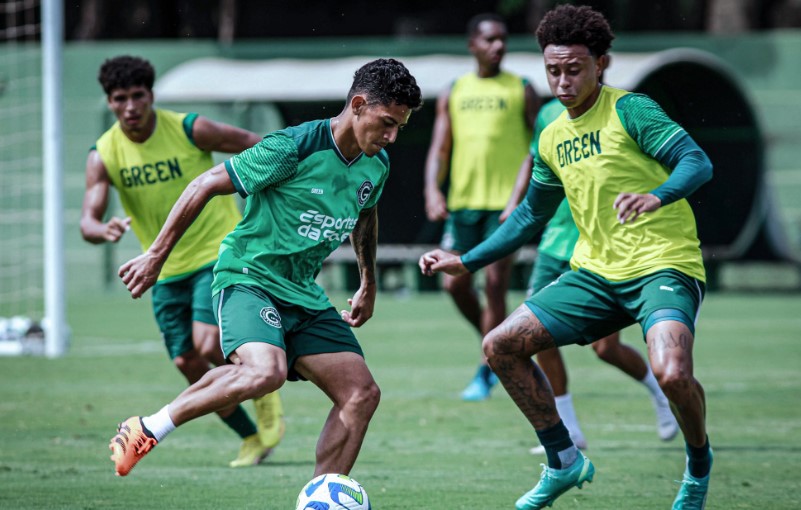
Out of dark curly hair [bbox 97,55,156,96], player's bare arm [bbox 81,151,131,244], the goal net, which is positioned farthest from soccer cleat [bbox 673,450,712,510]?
the goal net

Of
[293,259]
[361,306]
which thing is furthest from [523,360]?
[293,259]

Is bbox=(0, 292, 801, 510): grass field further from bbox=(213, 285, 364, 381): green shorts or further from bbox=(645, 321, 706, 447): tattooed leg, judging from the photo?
bbox=(213, 285, 364, 381): green shorts

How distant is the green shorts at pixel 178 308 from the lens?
8.05 m

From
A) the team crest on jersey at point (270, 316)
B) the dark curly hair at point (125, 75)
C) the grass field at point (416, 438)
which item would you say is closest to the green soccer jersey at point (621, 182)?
the grass field at point (416, 438)

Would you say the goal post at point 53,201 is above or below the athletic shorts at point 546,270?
below

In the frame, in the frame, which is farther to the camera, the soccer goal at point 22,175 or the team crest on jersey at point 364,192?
the soccer goal at point 22,175

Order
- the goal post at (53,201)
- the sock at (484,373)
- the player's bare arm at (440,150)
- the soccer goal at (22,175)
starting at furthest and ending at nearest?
the soccer goal at (22,175), the goal post at (53,201), the player's bare arm at (440,150), the sock at (484,373)

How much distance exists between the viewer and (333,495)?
5523mm

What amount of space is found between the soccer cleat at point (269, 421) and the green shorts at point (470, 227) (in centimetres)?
301

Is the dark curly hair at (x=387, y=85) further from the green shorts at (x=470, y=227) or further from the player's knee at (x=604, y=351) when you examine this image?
the green shorts at (x=470, y=227)

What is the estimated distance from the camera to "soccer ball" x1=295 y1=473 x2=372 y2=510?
5.50 meters

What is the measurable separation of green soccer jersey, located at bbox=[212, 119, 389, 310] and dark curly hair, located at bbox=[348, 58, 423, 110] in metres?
0.30

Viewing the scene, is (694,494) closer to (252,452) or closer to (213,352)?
(252,452)

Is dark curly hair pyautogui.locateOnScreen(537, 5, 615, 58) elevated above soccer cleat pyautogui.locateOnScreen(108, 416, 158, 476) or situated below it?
above
